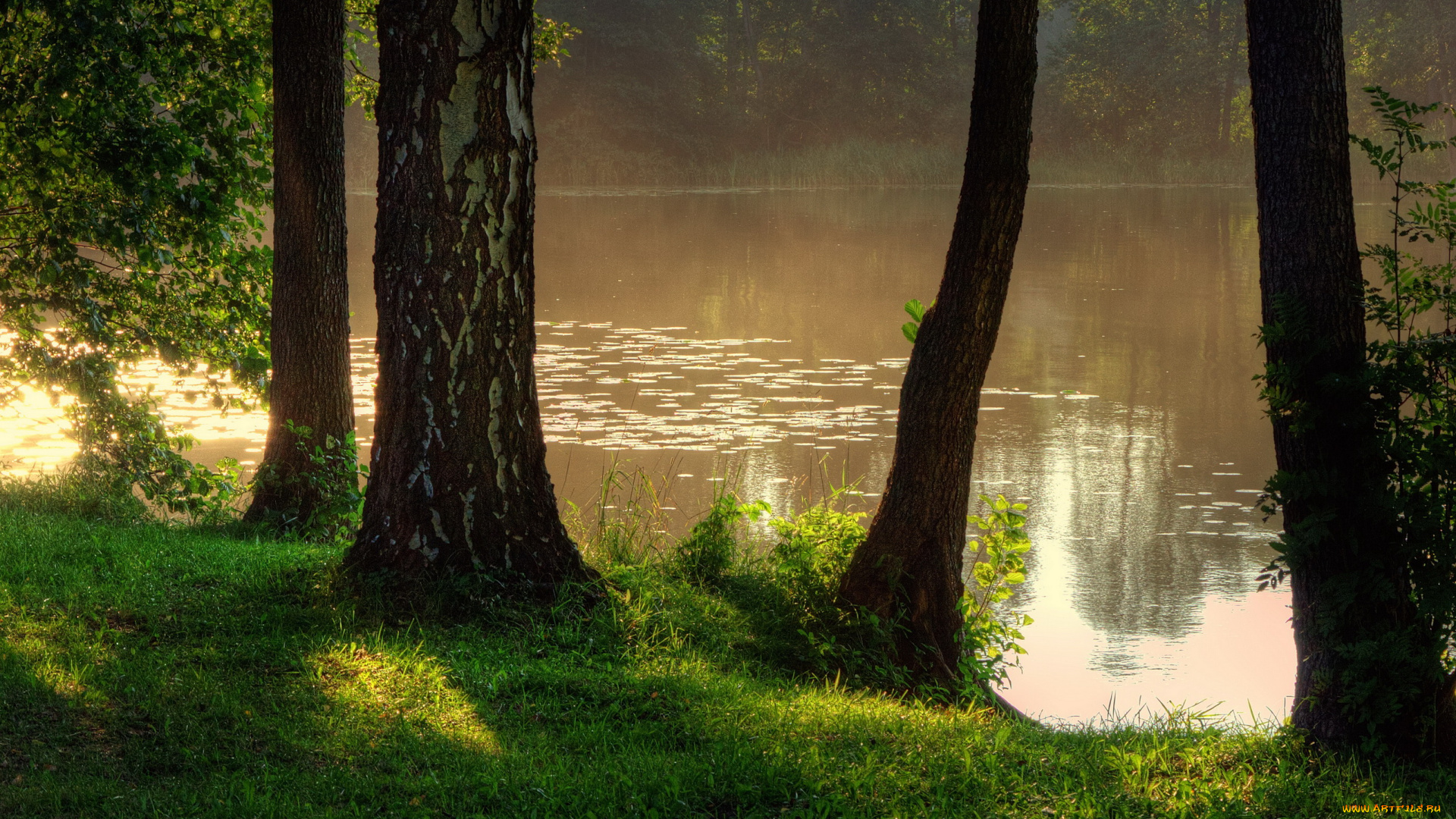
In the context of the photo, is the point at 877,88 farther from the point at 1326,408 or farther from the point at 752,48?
the point at 1326,408

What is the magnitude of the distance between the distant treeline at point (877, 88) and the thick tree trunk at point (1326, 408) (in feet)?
148

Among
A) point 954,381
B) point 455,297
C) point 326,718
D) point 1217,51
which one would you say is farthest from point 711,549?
point 1217,51

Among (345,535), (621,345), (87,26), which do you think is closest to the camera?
(87,26)

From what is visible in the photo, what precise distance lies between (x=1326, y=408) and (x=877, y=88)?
2062 inches

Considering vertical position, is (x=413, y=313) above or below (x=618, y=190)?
below

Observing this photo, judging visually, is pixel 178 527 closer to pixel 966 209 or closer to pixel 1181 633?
pixel 966 209

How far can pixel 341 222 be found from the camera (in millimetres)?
7727

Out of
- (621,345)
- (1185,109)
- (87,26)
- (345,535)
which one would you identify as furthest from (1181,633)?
(1185,109)

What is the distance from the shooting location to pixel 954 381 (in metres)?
5.96

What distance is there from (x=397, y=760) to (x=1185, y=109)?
56.3 metres

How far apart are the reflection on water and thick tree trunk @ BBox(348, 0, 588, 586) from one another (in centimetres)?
354

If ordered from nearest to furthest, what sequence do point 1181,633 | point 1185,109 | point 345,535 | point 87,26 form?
1. point 87,26
2. point 345,535
3. point 1181,633
4. point 1185,109

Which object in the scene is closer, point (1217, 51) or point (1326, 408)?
point (1326, 408)

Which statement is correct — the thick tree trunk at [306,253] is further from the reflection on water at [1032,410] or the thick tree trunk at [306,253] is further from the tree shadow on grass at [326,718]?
the reflection on water at [1032,410]
